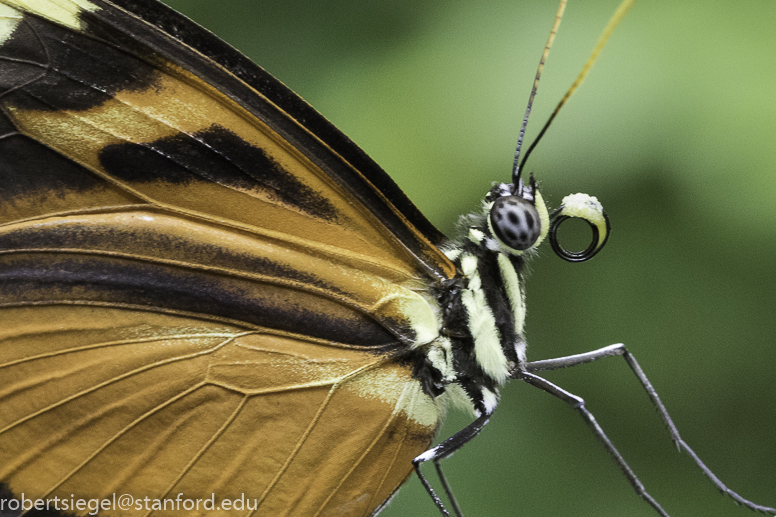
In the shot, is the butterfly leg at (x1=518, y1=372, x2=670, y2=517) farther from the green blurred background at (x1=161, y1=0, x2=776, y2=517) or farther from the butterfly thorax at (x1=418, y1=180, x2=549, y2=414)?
the green blurred background at (x1=161, y1=0, x2=776, y2=517)

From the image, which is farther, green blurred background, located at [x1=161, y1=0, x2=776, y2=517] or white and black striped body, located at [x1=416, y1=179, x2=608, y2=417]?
green blurred background, located at [x1=161, y1=0, x2=776, y2=517]

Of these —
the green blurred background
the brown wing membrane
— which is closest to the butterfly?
the brown wing membrane

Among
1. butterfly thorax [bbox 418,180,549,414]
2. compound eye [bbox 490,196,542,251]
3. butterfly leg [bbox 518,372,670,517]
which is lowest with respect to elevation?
butterfly leg [bbox 518,372,670,517]

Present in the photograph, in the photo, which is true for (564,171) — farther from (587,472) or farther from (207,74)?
(207,74)

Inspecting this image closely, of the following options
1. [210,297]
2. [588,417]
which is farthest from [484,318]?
[210,297]

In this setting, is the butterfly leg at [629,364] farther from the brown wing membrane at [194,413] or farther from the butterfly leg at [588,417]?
the brown wing membrane at [194,413]

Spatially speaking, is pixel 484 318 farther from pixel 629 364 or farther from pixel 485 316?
pixel 629 364

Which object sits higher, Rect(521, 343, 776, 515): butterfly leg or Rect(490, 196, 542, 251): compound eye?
Rect(490, 196, 542, 251): compound eye
